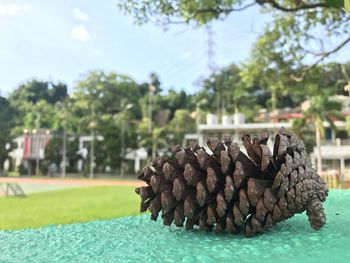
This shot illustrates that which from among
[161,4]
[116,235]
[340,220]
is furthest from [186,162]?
[161,4]

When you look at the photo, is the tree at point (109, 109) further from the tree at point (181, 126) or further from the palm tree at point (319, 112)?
the palm tree at point (319, 112)

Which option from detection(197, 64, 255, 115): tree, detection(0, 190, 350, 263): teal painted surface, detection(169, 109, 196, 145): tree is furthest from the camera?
detection(197, 64, 255, 115): tree

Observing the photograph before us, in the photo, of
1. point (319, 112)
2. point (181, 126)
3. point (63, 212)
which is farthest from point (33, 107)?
point (63, 212)

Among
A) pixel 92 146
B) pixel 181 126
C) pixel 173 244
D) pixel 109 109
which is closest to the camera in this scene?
pixel 173 244

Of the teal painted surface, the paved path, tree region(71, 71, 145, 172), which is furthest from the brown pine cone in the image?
tree region(71, 71, 145, 172)

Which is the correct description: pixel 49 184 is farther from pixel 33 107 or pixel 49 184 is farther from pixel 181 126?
pixel 33 107

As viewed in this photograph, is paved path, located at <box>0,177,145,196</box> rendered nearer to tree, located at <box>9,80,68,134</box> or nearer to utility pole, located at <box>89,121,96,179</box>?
utility pole, located at <box>89,121,96,179</box>

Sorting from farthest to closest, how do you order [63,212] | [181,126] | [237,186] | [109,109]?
[109,109] → [181,126] → [63,212] → [237,186]
